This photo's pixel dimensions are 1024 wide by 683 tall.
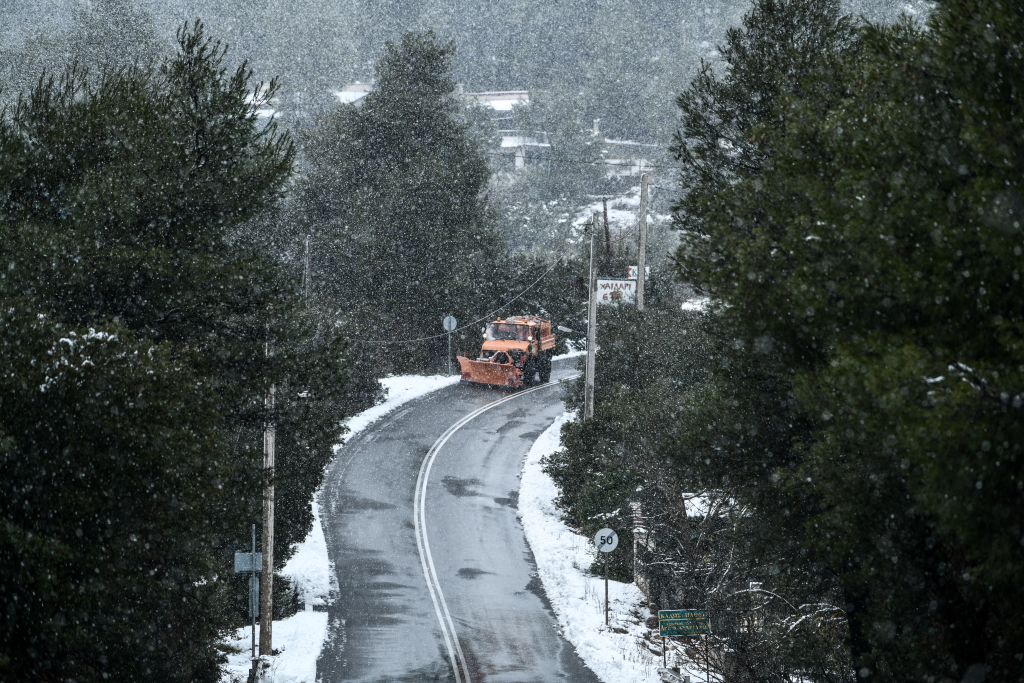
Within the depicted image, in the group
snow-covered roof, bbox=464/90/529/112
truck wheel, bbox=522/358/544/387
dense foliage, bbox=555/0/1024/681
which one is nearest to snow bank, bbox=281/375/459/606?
dense foliage, bbox=555/0/1024/681

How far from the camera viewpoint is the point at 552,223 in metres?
76.8

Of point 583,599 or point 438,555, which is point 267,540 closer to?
point 583,599

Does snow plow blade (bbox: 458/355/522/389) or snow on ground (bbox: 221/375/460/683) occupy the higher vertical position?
snow plow blade (bbox: 458/355/522/389)

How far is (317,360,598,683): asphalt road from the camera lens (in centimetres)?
1867

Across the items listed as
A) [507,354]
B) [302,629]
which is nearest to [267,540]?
[302,629]

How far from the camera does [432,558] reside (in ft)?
81.4

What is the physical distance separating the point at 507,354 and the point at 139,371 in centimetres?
3038

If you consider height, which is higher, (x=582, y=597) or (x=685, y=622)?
(x=685, y=622)

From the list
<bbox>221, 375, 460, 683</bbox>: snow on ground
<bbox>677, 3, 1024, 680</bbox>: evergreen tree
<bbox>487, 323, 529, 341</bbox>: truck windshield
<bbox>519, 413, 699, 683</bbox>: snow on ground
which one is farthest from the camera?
<bbox>487, 323, 529, 341</bbox>: truck windshield

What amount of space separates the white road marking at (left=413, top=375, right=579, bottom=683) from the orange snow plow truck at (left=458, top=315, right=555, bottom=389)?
4.89 feet

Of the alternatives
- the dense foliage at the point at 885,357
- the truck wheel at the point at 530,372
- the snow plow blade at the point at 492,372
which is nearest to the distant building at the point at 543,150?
the truck wheel at the point at 530,372

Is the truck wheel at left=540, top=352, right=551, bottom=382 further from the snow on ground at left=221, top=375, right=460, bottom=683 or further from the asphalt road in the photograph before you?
the snow on ground at left=221, top=375, right=460, bottom=683

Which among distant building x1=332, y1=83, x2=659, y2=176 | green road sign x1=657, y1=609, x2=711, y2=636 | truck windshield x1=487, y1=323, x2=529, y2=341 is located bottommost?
green road sign x1=657, y1=609, x2=711, y2=636

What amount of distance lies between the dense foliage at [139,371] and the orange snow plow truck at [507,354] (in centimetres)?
2237
